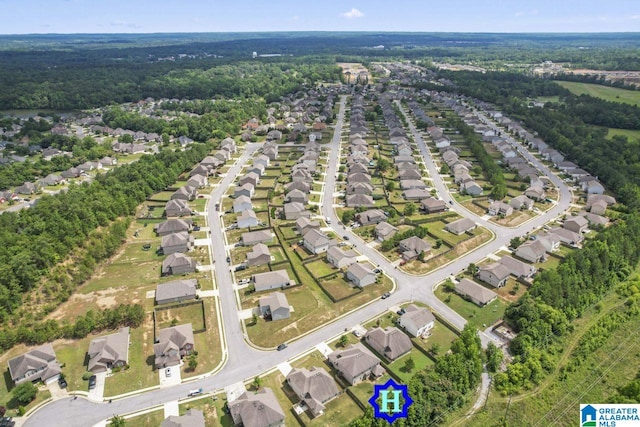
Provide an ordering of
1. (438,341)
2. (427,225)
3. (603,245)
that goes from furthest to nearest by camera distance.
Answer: (427,225) < (603,245) < (438,341)

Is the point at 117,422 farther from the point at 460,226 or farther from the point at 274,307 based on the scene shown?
the point at 460,226

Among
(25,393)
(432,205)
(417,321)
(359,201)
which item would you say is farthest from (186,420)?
(432,205)

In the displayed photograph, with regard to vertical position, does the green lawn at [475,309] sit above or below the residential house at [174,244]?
below

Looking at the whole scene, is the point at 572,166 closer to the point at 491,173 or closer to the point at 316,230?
the point at 491,173

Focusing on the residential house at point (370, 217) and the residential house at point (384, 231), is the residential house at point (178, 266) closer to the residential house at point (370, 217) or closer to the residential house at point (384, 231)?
the residential house at point (370, 217)

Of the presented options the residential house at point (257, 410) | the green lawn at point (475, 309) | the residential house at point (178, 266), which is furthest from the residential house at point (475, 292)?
the residential house at point (178, 266)

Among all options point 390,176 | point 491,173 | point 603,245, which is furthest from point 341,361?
point 491,173
